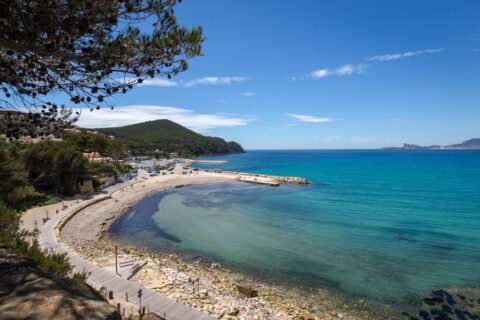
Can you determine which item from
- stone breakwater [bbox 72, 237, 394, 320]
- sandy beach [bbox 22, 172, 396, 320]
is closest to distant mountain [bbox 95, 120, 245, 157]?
sandy beach [bbox 22, 172, 396, 320]

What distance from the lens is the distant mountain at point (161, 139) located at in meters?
122

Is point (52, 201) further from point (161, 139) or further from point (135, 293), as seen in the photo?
point (161, 139)

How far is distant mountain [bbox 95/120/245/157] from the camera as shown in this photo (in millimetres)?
121650

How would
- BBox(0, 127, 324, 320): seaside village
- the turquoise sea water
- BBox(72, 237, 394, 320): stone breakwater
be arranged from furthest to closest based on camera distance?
the turquoise sea water < BBox(72, 237, 394, 320): stone breakwater < BBox(0, 127, 324, 320): seaside village

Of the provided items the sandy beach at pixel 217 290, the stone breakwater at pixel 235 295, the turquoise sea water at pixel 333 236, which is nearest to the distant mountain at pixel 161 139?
the turquoise sea water at pixel 333 236

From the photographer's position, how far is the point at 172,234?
18531 mm

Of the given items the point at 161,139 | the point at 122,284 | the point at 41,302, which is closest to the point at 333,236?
the point at 122,284

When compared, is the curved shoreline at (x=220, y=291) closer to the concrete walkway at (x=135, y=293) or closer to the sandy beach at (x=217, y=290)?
the sandy beach at (x=217, y=290)

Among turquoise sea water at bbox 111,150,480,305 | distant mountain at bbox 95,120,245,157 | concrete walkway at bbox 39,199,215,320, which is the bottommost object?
turquoise sea water at bbox 111,150,480,305

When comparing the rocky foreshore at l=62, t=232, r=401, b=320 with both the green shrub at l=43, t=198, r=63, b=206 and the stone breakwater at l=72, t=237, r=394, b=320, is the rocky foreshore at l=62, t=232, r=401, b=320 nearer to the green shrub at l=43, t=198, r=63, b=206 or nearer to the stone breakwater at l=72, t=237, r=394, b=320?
the stone breakwater at l=72, t=237, r=394, b=320

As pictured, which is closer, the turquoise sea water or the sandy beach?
the sandy beach

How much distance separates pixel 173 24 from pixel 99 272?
Result: 35.5 feet

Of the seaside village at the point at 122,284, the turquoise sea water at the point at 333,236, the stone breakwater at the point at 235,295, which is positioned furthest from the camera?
the turquoise sea water at the point at 333,236

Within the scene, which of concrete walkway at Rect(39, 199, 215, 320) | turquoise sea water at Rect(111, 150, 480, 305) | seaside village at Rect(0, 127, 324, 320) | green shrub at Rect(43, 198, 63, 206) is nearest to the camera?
seaside village at Rect(0, 127, 324, 320)
